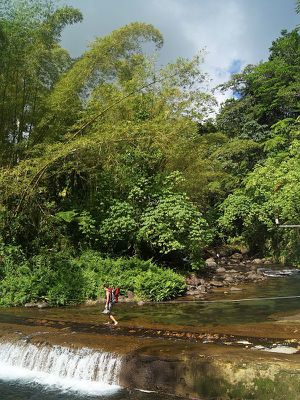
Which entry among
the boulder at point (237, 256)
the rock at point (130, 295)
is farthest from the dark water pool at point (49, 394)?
the boulder at point (237, 256)

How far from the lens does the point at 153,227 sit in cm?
1470

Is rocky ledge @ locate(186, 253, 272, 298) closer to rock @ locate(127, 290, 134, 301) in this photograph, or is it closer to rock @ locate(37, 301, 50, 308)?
rock @ locate(127, 290, 134, 301)

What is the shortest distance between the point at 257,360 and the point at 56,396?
343 centimetres

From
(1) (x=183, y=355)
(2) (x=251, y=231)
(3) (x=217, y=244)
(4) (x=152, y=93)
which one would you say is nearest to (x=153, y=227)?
(4) (x=152, y=93)

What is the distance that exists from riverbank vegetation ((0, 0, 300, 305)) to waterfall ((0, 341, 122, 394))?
12.4ft

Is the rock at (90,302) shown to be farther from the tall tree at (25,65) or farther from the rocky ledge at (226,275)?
the tall tree at (25,65)

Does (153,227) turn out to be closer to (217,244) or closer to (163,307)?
(163,307)

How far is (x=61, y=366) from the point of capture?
8.18 meters

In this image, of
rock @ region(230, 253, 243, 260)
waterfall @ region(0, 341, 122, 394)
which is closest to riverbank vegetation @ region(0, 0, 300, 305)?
waterfall @ region(0, 341, 122, 394)

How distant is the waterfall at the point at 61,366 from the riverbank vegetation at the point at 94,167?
378cm

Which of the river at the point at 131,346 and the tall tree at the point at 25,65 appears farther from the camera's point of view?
the tall tree at the point at 25,65

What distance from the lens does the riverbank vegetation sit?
553 inches

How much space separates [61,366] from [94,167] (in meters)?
8.38

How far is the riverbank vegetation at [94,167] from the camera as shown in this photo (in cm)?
1405
